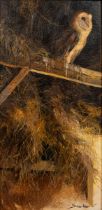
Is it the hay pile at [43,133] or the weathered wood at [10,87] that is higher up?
the weathered wood at [10,87]

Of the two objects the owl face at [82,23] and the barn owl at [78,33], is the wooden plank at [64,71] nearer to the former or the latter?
the barn owl at [78,33]

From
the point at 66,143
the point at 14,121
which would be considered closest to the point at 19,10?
the point at 14,121

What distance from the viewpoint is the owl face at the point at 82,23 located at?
219 cm

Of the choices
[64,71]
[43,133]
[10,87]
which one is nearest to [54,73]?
[64,71]

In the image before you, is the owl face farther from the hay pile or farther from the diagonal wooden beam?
the hay pile

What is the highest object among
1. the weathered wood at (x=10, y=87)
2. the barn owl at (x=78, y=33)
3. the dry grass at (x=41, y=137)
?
the barn owl at (x=78, y=33)

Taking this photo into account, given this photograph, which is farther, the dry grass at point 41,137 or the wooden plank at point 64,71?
the dry grass at point 41,137

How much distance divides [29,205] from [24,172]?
0.21 metres

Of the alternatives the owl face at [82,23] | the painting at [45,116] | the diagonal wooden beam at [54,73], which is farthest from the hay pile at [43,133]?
the owl face at [82,23]

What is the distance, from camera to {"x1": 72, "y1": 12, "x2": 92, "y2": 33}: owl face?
2189 millimetres

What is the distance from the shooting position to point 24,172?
221 cm

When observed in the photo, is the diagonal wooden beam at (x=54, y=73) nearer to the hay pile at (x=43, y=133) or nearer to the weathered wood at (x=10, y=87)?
the weathered wood at (x=10, y=87)

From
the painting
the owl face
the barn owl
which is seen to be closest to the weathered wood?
the painting

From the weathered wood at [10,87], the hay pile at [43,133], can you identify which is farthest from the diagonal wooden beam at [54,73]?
the hay pile at [43,133]
